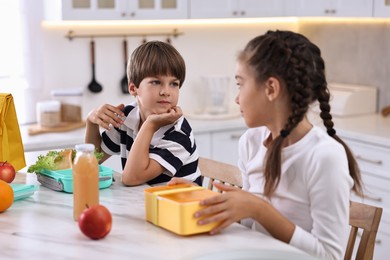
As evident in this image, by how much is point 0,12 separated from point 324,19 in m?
2.06

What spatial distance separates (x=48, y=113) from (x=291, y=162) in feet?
7.50

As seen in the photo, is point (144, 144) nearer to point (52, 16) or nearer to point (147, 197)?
point (147, 197)

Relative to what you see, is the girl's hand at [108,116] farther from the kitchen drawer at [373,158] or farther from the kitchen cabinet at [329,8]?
the kitchen cabinet at [329,8]

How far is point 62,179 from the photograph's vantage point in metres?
2.11

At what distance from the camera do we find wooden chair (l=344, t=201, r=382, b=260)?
1.89m

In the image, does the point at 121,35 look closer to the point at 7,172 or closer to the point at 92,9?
the point at 92,9

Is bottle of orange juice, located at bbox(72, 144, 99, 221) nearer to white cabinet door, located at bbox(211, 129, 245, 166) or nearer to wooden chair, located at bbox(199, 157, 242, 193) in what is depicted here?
wooden chair, located at bbox(199, 157, 242, 193)

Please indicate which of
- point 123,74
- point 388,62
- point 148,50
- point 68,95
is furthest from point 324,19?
point 148,50

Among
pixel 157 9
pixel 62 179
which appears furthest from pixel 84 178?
pixel 157 9

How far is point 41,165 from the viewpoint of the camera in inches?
86.0

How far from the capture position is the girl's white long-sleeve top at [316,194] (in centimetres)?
177

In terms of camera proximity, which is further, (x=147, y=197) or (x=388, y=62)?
(x=388, y=62)

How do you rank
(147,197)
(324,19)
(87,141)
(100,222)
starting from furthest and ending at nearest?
(324,19) → (87,141) → (147,197) → (100,222)

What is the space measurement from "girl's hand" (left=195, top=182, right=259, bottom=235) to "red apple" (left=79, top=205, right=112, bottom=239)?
0.71 feet
